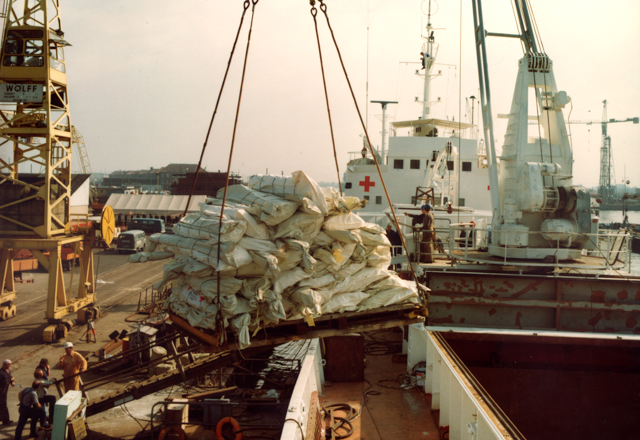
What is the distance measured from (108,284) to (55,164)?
26.7 ft

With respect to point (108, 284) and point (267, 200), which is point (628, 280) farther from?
point (108, 284)

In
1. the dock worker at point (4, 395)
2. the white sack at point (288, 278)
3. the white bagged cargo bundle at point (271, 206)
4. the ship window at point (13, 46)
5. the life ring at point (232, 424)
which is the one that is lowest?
the dock worker at point (4, 395)

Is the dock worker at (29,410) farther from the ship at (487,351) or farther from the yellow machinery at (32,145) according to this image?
the yellow machinery at (32,145)

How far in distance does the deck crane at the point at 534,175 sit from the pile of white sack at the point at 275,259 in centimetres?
449

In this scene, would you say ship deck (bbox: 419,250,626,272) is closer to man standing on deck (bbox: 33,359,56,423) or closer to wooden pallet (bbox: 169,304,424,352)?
wooden pallet (bbox: 169,304,424,352)

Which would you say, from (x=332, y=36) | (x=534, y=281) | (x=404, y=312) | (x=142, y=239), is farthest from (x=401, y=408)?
(x=142, y=239)

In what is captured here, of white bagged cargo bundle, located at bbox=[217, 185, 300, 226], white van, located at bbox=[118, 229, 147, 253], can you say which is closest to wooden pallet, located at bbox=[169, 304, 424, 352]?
white bagged cargo bundle, located at bbox=[217, 185, 300, 226]

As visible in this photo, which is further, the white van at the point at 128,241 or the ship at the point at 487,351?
the white van at the point at 128,241

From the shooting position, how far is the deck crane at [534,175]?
364 inches

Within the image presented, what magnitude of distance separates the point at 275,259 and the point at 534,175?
6.68 metres

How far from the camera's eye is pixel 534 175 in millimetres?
9328

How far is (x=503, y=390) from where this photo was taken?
816cm

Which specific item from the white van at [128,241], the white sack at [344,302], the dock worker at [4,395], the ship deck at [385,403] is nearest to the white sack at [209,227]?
the white sack at [344,302]

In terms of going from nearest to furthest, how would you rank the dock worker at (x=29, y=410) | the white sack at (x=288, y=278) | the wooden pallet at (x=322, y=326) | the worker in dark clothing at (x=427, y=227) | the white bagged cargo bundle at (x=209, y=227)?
the white bagged cargo bundle at (x=209, y=227) → the white sack at (x=288, y=278) → the wooden pallet at (x=322, y=326) → the dock worker at (x=29, y=410) → the worker in dark clothing at (x=427, y=227)
